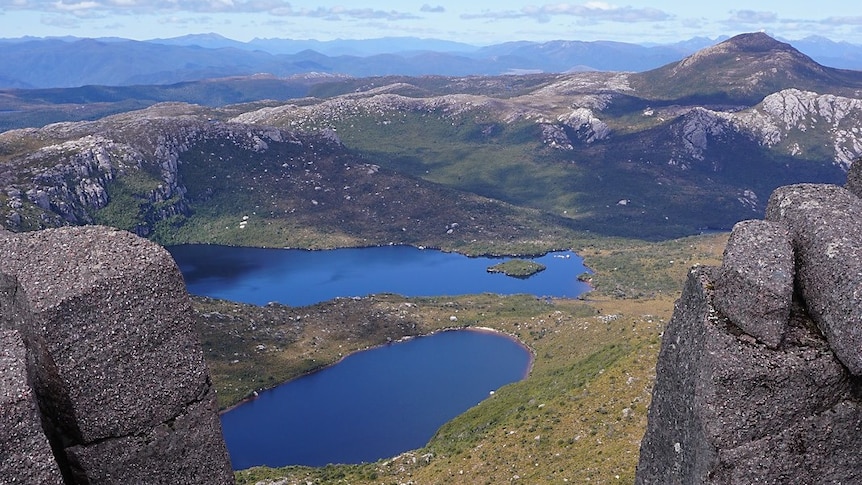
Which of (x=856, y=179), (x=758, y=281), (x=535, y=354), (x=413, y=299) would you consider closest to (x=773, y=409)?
(x=758, y=281)

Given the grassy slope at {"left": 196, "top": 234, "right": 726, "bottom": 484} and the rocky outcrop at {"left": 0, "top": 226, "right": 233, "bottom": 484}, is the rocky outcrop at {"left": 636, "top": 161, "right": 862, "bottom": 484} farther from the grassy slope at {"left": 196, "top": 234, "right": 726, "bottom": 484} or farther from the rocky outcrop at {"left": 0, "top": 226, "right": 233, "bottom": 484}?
the grassy slope at {"left": 196, "top": 234, "right": 726, "bottom": 484}

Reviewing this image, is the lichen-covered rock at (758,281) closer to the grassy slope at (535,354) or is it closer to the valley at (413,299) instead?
the grassy slope at (535,354)

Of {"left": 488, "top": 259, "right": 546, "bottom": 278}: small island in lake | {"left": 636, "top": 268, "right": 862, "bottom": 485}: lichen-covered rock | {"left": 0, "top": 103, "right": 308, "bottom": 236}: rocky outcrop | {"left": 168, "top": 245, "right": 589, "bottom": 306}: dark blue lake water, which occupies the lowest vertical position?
{"left": 168, "top": 245, "right": 589, "bottom": 306}: dark blue lake water

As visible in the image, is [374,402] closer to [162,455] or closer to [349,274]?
[162,455]

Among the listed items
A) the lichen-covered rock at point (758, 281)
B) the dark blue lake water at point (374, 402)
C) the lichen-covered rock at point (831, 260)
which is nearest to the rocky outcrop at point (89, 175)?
the dark blue lake water at point (374, 402)

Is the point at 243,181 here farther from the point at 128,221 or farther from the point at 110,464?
the point at 110,464

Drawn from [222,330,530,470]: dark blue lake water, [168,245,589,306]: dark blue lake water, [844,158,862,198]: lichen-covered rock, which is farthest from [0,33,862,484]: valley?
[844,158,862,198]: lichen-covered rock
